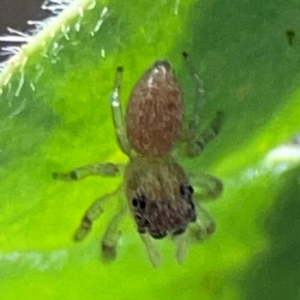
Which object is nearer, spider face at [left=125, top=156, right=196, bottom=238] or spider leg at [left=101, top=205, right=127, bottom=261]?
spider leg at [left=101, top=205, right=127, bottom=261]

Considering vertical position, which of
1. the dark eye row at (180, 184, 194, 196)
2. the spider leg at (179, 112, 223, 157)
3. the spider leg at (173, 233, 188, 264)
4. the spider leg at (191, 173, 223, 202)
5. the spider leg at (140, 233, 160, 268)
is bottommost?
the spider leg at (173, 233, 188, 264)

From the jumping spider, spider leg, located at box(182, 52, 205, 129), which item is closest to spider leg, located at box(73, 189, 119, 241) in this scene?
the jumping spider

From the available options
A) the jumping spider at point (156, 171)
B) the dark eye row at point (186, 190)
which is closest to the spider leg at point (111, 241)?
the jumping spider at point (156, 171)

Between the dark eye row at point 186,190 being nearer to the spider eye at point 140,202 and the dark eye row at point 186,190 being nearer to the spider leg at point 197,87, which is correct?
the spider eye at point 140,202

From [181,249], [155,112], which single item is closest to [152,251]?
[181,249]

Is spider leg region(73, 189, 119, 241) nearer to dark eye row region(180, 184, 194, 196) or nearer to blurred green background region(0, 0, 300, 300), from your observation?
blurred green background region(0, 0, 300, 300)

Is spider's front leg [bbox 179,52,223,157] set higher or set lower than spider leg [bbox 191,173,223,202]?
higher
